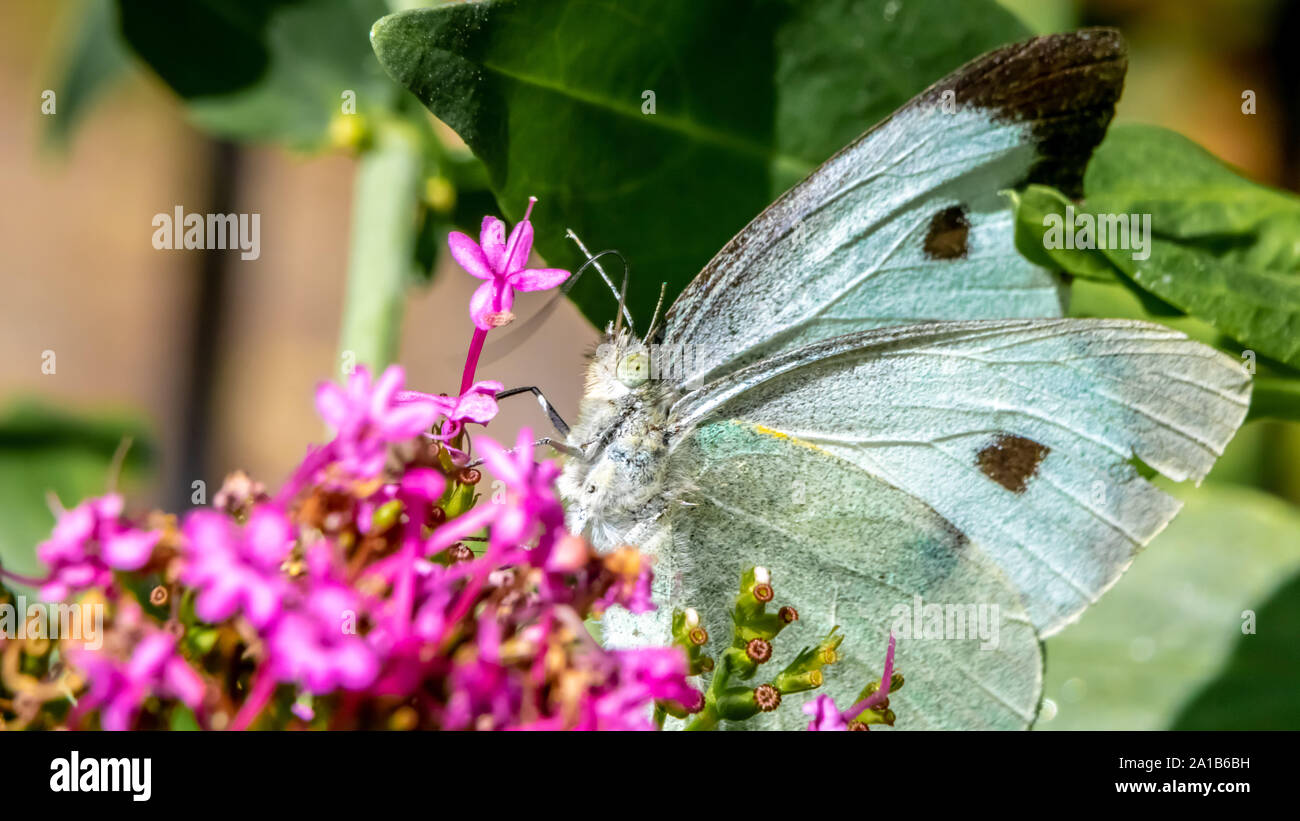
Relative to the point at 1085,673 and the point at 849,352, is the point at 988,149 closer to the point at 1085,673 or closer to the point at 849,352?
the point at 849,352

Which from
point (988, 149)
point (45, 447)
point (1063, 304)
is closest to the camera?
point (988, 149)

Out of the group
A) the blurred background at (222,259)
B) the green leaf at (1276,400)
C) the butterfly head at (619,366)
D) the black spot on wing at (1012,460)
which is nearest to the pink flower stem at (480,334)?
the butterfly head at (619,366)

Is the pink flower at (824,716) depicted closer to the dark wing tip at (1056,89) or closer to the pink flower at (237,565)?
the pink flower at (237,565)

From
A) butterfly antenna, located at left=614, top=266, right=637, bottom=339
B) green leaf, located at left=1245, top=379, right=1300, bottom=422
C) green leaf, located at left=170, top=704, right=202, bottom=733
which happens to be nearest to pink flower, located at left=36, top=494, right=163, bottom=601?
green leaf, located at left=170, top=704, right=202, bottom=733

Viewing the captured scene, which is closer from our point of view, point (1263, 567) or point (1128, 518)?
point (1128, 518)

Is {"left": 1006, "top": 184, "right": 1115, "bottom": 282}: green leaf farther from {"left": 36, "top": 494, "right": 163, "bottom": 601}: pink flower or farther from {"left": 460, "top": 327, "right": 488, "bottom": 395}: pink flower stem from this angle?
{"left": 36, "top": 494, "right": 163, "bottom": 601}: pink flower

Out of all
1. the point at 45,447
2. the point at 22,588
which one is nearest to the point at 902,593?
the point at 22,588
